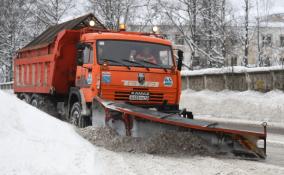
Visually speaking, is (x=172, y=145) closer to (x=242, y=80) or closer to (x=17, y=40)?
(x=242, y=80)

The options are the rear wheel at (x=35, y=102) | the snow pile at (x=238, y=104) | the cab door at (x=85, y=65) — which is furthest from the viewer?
the snow pile at (x=238, y=104)

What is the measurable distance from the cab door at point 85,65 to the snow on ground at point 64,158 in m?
2.41

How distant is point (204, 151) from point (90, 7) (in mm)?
34206

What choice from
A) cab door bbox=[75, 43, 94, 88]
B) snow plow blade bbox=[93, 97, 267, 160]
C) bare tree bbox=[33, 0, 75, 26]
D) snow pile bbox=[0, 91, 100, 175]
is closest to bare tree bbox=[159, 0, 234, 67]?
bare tree bbox=[33, 0, 75, 26]

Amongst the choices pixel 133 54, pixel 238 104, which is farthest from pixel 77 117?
pixel 238 104

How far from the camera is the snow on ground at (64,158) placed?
608cm

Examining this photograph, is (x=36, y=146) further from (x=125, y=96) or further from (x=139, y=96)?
(x=139, y=96)

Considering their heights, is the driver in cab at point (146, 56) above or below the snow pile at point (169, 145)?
above

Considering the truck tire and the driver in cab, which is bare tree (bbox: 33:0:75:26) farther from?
the driver in cab

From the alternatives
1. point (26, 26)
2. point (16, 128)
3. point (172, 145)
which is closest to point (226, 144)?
point (172, 145)

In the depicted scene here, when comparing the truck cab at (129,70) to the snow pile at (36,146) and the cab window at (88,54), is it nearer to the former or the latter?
the cab window at (88,54)

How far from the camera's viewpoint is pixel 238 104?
19.3 meters

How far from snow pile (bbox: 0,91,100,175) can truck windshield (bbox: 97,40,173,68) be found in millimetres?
2531

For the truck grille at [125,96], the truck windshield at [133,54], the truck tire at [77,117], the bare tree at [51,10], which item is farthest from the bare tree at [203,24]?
the truck grille at [125,96]
